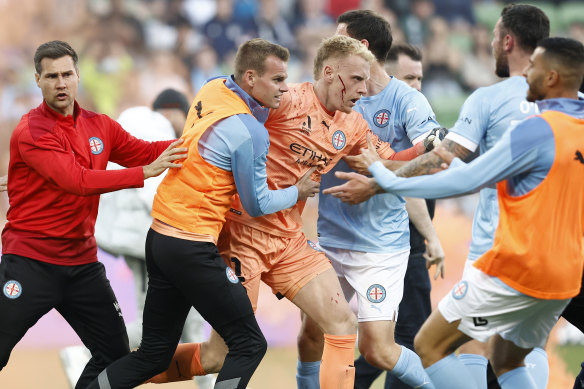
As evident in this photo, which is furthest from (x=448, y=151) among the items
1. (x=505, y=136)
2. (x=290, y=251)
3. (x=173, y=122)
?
(x=173, y=122)

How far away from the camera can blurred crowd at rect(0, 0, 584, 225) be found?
9.01 meters

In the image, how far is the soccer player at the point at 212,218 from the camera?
3.99 meters

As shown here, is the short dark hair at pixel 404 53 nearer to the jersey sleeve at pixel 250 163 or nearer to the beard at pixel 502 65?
the beard at pixel 502 65

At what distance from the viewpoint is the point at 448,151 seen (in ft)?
13.2

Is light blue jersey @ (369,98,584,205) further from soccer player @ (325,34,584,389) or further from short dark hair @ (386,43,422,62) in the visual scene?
short dark hair @ (386,43,422,62)

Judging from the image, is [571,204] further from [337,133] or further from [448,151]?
[337,133]

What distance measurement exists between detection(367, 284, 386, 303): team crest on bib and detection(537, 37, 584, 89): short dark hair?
167 cm

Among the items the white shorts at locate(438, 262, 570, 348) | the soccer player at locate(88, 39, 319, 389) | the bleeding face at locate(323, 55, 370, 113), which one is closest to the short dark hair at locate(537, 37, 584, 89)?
the white shorts at locate(438, 262, 570, 348)

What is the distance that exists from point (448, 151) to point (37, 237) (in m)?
2.14

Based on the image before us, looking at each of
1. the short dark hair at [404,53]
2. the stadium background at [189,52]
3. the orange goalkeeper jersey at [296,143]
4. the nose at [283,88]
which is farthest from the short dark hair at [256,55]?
the stadium background at [189,52]

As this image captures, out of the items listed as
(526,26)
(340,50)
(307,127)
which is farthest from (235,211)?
(526,26)

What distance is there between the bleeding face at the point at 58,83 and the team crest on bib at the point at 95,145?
202 mm

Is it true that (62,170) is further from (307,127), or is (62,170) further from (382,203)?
(382,203)

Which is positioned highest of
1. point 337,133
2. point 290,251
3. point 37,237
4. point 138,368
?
point 337,133
